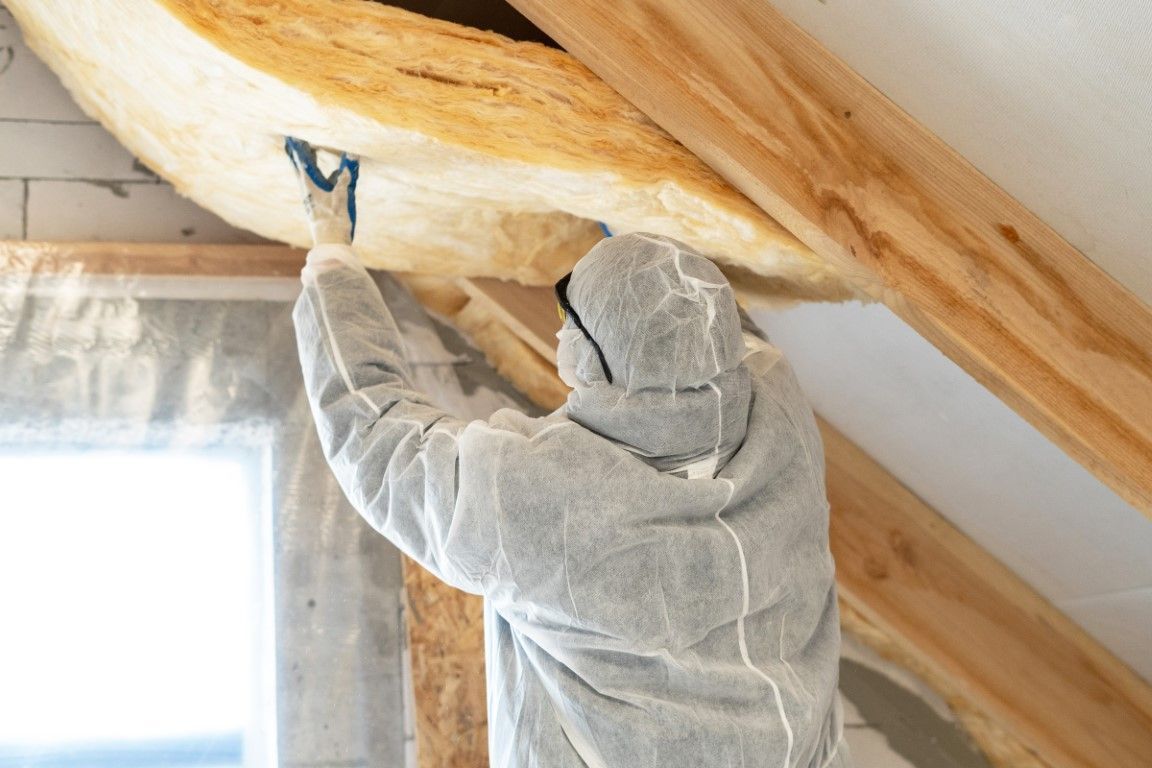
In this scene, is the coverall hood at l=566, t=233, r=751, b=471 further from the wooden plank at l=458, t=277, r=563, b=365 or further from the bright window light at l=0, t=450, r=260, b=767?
the bright window light at l=0, t=450, r=260, b=767

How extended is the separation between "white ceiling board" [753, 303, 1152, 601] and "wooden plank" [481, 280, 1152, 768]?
0.05 meters

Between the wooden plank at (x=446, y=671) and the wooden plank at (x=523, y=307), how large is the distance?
526mm

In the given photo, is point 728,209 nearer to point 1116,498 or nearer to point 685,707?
point 685,707

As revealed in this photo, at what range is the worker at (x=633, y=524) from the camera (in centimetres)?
153

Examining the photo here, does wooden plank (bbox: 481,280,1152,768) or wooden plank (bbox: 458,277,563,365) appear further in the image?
wooden plank (bbox: 481,280,1152,768)

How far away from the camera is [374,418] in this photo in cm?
168

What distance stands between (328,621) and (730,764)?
3.21ft

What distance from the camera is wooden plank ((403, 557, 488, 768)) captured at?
7.17 feet

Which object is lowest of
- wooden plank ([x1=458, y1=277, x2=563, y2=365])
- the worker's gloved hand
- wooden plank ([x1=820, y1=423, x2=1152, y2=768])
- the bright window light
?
the bright window light

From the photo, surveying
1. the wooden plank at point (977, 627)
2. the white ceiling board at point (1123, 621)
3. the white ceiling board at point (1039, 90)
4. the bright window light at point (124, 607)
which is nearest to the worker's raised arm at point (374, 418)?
the bright window light at point (124, 607)

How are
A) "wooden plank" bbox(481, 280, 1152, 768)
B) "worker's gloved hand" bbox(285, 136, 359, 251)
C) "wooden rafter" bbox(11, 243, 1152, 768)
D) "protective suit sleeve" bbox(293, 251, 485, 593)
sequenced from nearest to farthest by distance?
1. "protective suit sleeve" bbox(293, 251, 485, 593)
2. "worker's gloved hand" bbox(285, 136, 359, 251)
3. "wooden rafter" bbox(11, 243, 1152, 768)
4. "wooden plank" bbox(481, 280, 1152, 768)

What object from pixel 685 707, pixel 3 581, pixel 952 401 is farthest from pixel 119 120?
pixel 952 401

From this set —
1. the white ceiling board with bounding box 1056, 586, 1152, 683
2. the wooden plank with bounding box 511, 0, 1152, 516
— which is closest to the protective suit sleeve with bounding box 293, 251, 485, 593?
the wooden plank with bounding box 511, 0, 1152, 516

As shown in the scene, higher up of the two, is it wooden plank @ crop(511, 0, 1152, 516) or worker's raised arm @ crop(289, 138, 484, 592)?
wooden plank @ crop(511, 0, 1152, 516)
